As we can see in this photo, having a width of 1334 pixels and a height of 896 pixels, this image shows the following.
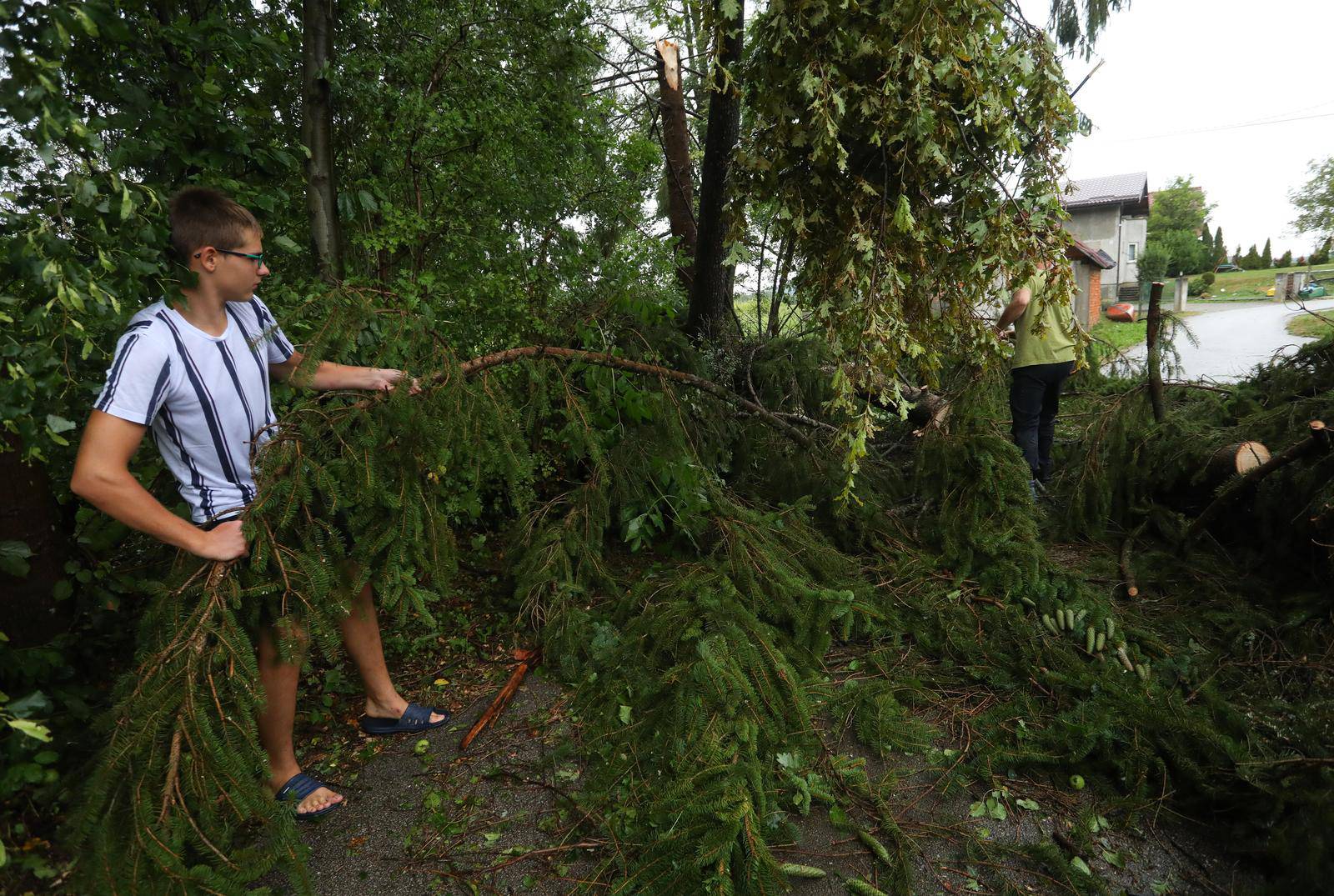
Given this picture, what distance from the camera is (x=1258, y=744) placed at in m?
2.36

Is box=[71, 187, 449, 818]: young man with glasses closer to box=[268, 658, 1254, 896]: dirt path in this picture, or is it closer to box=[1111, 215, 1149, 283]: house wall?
box=[268, 658, 1254, 896]: dirt path

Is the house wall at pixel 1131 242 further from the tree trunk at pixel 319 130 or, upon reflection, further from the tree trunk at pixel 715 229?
the tree trunk at pixel 319 130

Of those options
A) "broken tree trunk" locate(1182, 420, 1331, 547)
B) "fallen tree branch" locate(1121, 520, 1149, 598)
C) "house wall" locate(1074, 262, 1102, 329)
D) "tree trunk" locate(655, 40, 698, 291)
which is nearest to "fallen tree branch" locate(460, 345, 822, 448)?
"fallen tree branch" locate(1121, 520, 1149, 598)

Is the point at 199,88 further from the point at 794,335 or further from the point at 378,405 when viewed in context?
the point at 794,335

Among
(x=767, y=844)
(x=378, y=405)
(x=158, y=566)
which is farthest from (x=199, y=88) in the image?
(x=767, y=844)

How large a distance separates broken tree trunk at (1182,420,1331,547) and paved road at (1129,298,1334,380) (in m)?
2.09

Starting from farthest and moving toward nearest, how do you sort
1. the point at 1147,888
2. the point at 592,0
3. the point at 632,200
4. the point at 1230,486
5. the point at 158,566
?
the point at 592,0 < the point at 632,200 < the point at 1230,486 < the point at 158,566 < the point at 1147,888

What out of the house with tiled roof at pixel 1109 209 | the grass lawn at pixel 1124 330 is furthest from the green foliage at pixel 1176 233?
the grass lawn at pixel 1124 330

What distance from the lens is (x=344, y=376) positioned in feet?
7.91

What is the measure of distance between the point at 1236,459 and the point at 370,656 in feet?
15.3

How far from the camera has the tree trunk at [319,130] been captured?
344cm

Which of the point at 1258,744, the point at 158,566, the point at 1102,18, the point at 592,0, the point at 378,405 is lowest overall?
the point at 1258,744

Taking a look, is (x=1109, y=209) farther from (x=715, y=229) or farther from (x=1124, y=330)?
(x=715, y=229)

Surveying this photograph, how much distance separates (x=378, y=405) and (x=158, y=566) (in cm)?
139
